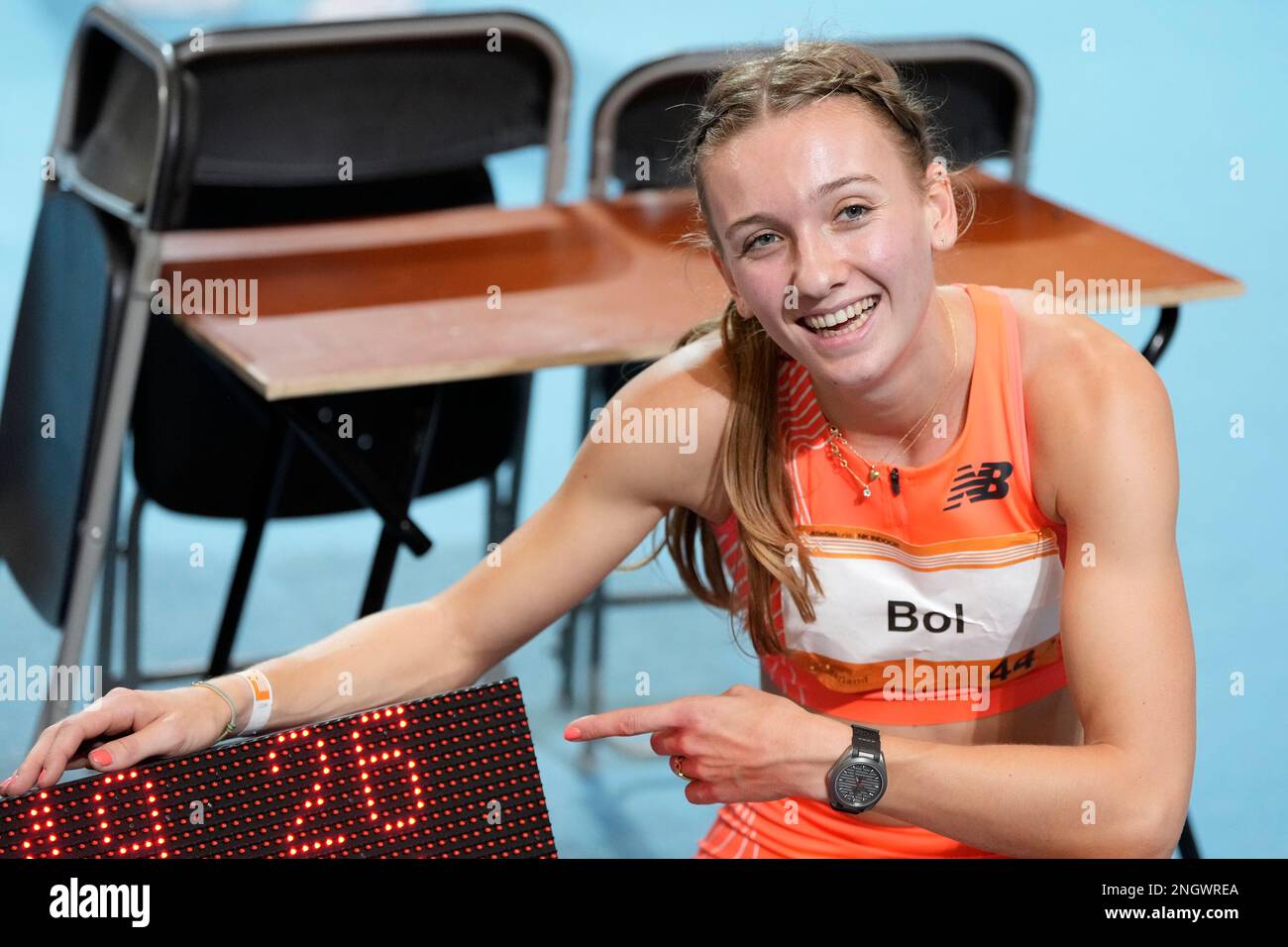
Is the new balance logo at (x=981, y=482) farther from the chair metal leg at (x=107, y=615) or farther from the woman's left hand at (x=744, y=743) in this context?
the chair metal leg at (x=107, y=615)

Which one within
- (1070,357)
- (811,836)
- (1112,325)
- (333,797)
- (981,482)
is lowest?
(811,836)

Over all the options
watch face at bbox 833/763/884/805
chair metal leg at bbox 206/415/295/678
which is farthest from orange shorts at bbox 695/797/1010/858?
chair metal leg at bbox 206/415/295/678

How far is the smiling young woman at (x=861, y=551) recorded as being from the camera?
1.32 metres

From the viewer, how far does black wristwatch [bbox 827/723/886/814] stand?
1.30 m

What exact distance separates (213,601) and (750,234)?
2.18 m

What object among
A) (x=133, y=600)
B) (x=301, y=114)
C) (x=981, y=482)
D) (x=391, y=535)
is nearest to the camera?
(x=981, y=482)

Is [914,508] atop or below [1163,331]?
below

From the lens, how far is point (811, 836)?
1.66m

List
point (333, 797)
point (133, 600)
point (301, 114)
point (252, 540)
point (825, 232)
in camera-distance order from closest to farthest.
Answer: point (333, 797)
point (825, 232)
point (252, 540)
point (301, 114)
point (133, 600)

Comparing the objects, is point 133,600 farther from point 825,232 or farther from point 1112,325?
point 1112,325

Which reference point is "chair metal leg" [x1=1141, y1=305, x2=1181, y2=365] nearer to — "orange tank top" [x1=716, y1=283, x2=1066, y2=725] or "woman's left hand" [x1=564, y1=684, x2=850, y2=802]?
"orange tank top" [x1=716, y1=283, x2=1066, y2=725]

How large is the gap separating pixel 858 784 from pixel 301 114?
162cm

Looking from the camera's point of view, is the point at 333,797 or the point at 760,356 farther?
the point at 760,356

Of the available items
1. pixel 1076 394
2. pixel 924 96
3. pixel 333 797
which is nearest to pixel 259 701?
pixel 333 797
